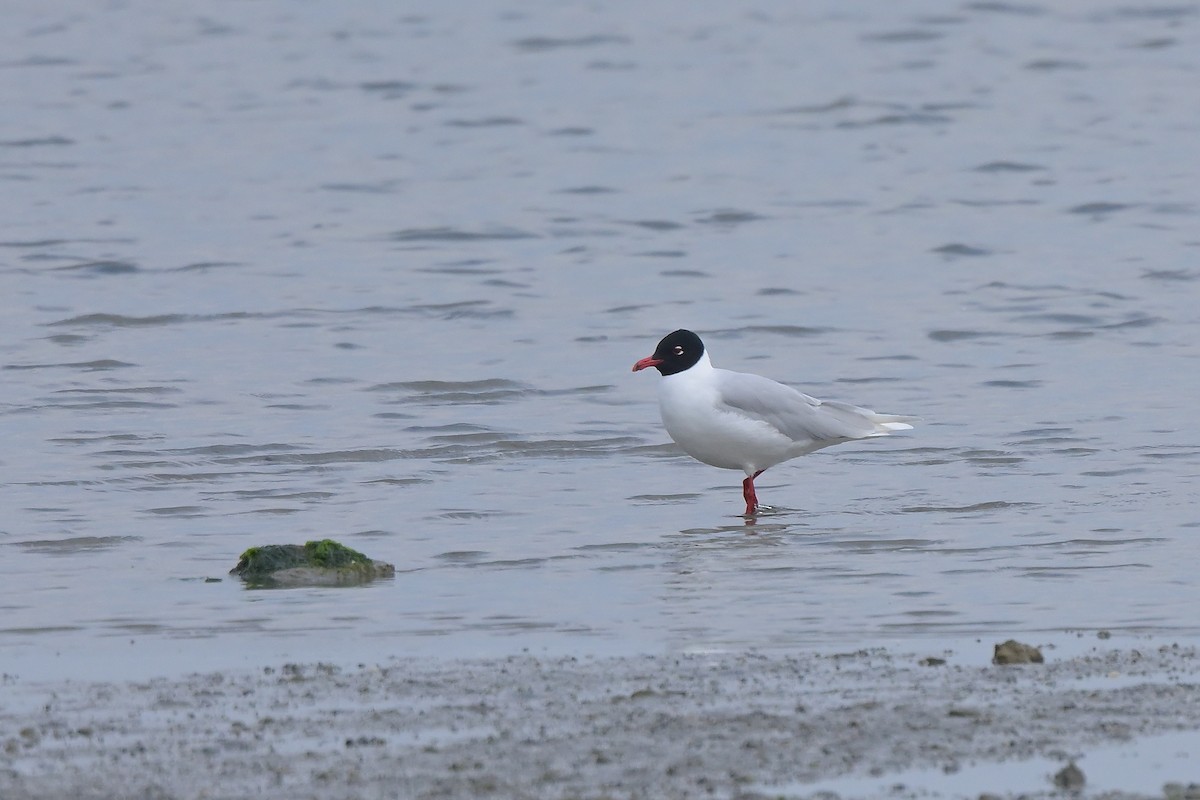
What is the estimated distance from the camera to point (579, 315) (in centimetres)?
1705

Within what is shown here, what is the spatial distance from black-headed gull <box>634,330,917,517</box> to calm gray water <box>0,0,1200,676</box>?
30cm

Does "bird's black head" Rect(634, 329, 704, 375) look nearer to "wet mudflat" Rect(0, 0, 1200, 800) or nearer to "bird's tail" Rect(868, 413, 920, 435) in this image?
"wet mudflat" Rect(0, 0, 1200, 800)

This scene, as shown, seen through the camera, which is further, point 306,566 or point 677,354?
point 677,354

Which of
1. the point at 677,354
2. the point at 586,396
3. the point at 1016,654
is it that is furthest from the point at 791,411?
the point at 1016,654

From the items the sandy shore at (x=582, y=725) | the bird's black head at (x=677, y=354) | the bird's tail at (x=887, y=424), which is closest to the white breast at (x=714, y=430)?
the bird's black head at (x=677, y=354)

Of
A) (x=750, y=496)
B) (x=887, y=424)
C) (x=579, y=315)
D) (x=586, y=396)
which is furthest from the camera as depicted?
(x=579, y=315)

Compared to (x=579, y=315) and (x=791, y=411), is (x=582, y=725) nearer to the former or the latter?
(x=791, y=411)

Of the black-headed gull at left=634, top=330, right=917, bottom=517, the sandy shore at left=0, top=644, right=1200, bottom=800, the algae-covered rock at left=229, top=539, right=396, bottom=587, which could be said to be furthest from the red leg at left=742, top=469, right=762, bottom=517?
the sandy shore at left=0, top=644, right=1200, bottom=800

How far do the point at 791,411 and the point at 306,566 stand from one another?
3408 mm

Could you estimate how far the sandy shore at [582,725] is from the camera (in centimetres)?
534

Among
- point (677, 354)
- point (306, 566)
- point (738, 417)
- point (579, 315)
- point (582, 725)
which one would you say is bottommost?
point (582, 725)

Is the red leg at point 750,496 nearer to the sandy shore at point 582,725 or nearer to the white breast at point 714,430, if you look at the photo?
the white breast at point 714,430

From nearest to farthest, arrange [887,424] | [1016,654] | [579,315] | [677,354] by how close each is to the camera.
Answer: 1. [1016,654]
2. [677,354]
3. [887,424]
4. [579,315]

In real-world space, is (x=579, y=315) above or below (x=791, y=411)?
above
